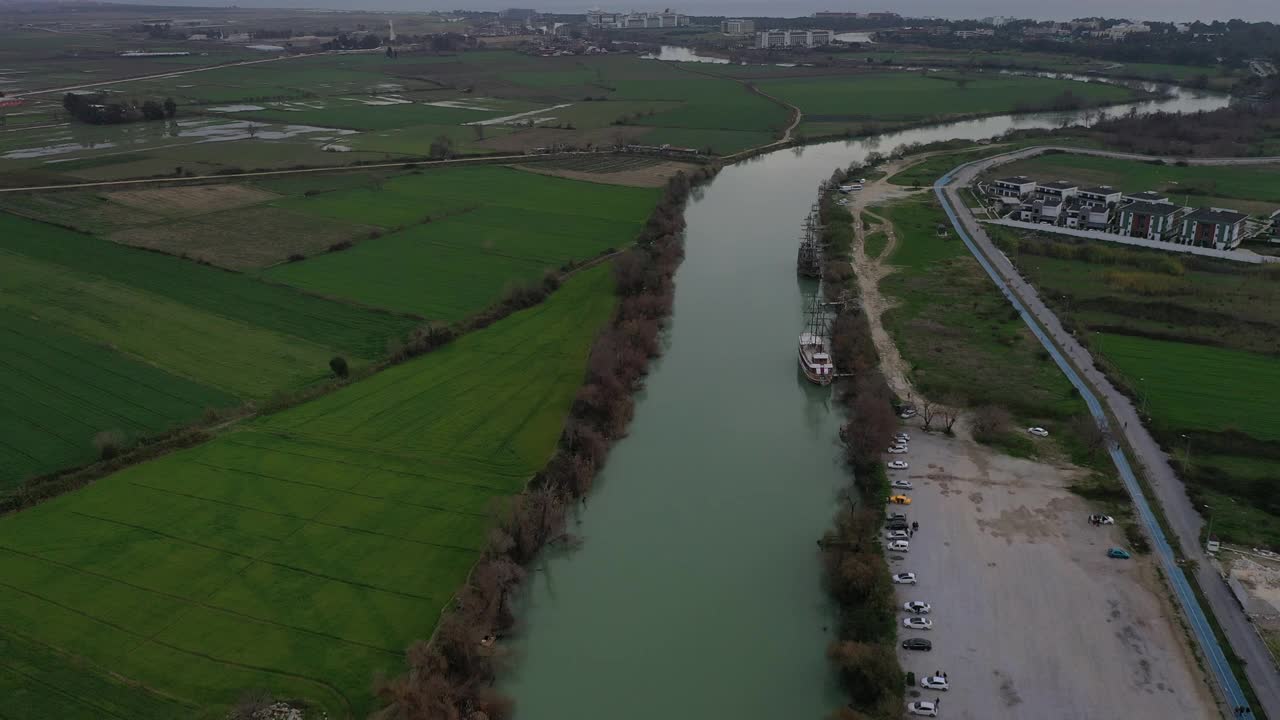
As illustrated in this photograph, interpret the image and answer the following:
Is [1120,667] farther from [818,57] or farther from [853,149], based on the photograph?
[818,57]

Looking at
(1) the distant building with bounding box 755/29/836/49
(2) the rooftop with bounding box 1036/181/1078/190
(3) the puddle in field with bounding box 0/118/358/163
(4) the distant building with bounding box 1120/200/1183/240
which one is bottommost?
(4) the distant building with bounding box 1120/200/1183/240

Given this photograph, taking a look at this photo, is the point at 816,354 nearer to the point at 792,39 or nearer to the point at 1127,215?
the point at 1127,215

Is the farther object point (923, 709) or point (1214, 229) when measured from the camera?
point (1214, 229)

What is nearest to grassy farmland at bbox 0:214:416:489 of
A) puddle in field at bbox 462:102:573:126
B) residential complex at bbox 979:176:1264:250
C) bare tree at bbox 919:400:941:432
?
bare tree at bbox 919:400:941:432

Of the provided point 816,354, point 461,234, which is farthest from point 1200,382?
point 461,234

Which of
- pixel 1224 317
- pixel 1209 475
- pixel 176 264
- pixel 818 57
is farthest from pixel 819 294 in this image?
pixel 818 57

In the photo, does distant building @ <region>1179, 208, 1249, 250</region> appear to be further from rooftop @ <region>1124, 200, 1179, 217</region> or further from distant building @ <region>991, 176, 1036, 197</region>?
distant building @ <region>991, 176, 1036, 197</region>

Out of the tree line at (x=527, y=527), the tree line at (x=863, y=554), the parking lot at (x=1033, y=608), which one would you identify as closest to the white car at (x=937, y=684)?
the parking lot at (x=1033, y=608)
